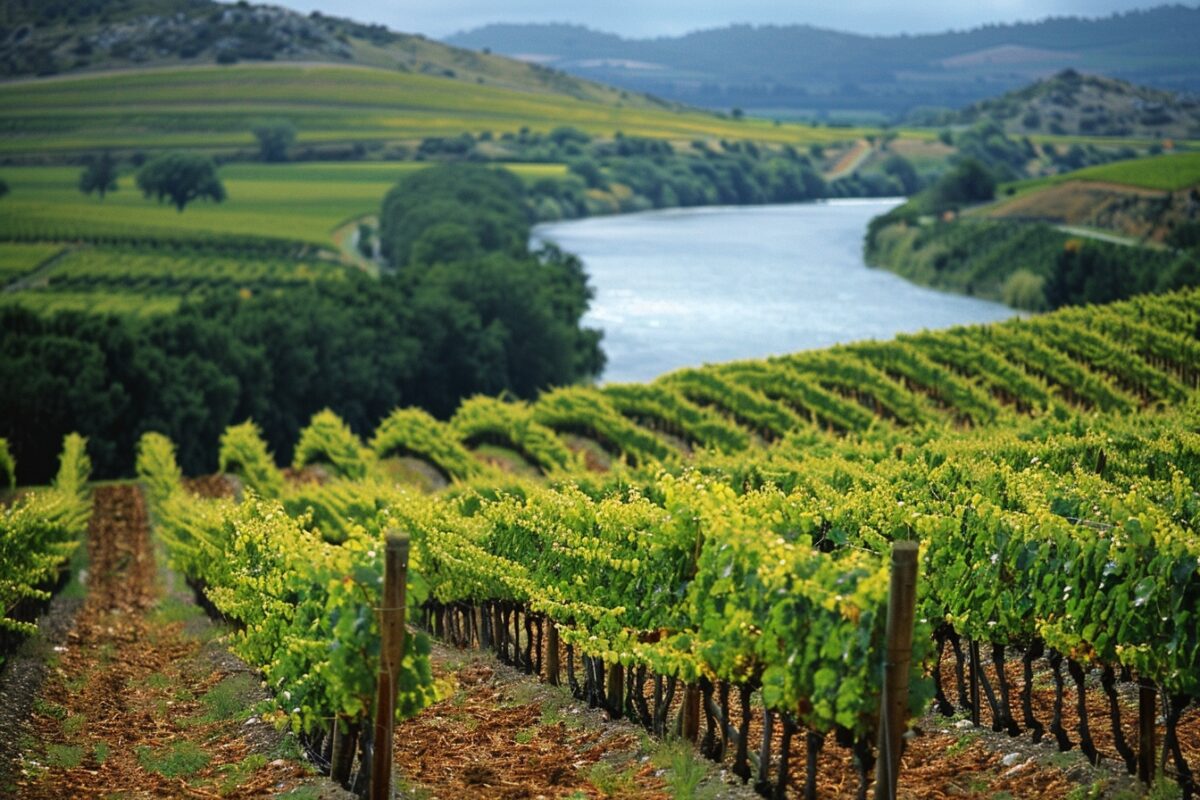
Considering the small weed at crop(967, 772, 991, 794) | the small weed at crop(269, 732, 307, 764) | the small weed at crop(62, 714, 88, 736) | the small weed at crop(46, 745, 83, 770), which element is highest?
the small weed at crop(967, 772, 991, 794)

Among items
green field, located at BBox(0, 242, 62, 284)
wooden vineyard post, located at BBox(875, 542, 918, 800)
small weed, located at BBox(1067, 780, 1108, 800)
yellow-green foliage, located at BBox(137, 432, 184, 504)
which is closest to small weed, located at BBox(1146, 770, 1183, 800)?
small weed, located at BBox(1067, 780, 1108, 800)

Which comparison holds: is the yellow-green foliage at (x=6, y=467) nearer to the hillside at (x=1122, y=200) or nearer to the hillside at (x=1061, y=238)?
the hillside at (x=1061, y=238)

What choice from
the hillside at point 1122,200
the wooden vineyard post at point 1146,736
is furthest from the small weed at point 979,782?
the hillside at point 1122,200

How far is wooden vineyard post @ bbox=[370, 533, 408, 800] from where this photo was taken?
38.9 feet

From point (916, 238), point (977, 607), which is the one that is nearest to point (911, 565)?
point (977, 607)

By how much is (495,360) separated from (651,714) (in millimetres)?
68972

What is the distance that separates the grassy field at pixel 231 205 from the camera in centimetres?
13500

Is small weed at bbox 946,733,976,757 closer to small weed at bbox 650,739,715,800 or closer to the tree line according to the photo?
small weed at bbox 650,739,715,800

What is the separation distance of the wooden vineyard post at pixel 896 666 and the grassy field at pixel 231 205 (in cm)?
12620

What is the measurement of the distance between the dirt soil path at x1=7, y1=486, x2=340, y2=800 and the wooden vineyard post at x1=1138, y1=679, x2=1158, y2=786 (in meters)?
7.35

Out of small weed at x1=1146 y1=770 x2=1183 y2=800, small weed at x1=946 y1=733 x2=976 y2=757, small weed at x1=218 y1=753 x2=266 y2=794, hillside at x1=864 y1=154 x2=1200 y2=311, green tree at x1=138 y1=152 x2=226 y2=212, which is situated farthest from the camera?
green tree at x1=138 y1=152 x2=226 y2=212

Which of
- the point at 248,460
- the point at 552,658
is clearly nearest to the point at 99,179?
the point at 248,460

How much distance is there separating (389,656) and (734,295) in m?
105

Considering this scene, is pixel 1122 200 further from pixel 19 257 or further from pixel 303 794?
pixel 303 794
